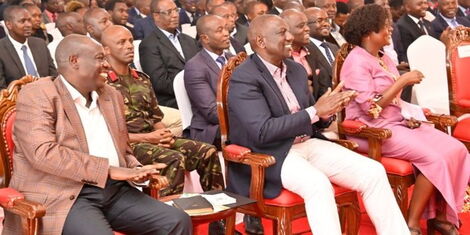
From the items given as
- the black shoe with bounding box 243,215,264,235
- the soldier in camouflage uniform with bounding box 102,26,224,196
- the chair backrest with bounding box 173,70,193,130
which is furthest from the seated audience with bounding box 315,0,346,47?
the black shoe with bounding box 243,215,264,235

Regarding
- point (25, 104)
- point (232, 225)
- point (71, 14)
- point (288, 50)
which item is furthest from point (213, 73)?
point (71, 14)

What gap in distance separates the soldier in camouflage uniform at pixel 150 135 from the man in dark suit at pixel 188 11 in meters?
4.97

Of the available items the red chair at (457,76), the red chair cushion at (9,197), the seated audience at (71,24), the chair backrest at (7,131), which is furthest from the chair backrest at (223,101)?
the seated audience at (71,24)

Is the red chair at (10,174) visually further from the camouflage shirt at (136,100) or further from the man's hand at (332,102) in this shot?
the camouflage shirt at (136,100)

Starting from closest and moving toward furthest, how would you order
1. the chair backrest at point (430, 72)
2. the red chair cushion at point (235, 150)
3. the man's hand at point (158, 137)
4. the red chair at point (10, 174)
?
the red chair at point (10, 174) → the red chair cushion at point (235, 150) → the man's hand at point (158, 137) → the chair backrest at point (430, 72)

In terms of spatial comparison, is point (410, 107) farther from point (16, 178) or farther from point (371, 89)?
point (16, 178)

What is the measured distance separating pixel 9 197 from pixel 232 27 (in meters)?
4.12

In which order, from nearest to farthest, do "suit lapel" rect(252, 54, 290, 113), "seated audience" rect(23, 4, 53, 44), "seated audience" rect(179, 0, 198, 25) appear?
"suit lapel" rect(252, 54, 290, 113), "seated audience" rect(23, 4, 53, 44), "seated audience" rect(179, 0, 198, 25)

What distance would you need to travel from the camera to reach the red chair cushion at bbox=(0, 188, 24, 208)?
279 centimetres

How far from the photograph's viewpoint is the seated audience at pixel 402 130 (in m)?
3.93

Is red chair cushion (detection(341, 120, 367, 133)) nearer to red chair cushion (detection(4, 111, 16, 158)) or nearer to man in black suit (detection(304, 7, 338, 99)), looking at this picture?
man in black suit (detection(304, 7, 338, 99))

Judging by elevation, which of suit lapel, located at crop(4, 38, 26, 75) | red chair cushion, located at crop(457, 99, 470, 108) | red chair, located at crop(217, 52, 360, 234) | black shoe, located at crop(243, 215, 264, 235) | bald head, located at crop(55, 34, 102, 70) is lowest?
black shoe, located at crop(243, 215, 264, 235)

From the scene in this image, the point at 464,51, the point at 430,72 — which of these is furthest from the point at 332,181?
the point at 430,72

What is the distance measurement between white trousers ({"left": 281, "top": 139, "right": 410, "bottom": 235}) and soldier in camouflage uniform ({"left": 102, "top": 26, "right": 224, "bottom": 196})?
1.95 ft
